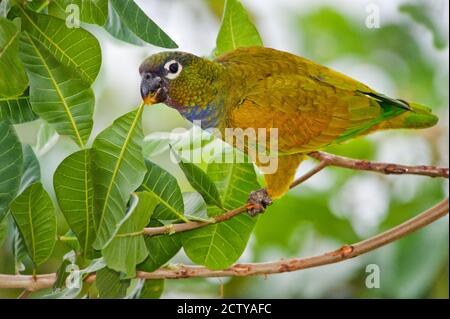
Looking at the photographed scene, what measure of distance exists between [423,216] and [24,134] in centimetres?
137

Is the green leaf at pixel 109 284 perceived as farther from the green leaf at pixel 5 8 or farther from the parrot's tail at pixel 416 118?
the parrot's tail at pixel 416 118

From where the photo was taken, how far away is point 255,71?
1.39m

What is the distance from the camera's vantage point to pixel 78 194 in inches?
42.7

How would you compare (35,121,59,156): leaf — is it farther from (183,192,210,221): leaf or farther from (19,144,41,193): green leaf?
(183,192,210,221): leaf

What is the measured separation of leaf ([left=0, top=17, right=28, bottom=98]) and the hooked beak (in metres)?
0.30

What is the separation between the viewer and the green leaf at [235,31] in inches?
50.1

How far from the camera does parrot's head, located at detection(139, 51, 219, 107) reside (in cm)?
125

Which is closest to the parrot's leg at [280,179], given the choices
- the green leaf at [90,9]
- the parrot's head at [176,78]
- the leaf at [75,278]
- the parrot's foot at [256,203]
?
the parrot's foot at [256,203]

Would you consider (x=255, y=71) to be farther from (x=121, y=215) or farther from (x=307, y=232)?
(x=307, y=232)

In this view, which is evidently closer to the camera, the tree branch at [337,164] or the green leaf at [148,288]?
the tree branch at [337,164]

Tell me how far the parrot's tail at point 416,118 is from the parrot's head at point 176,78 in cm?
41

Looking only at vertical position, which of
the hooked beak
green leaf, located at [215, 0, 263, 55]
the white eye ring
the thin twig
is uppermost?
green leaf, located at [215, 0, 263, 55]

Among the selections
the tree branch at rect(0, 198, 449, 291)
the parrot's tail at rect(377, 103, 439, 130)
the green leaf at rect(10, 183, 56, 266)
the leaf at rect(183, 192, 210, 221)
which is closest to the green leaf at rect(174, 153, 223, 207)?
the leaf at rect(183, 192, 210, 221)

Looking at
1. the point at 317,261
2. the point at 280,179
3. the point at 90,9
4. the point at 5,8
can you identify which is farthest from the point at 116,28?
the point at 317,261
